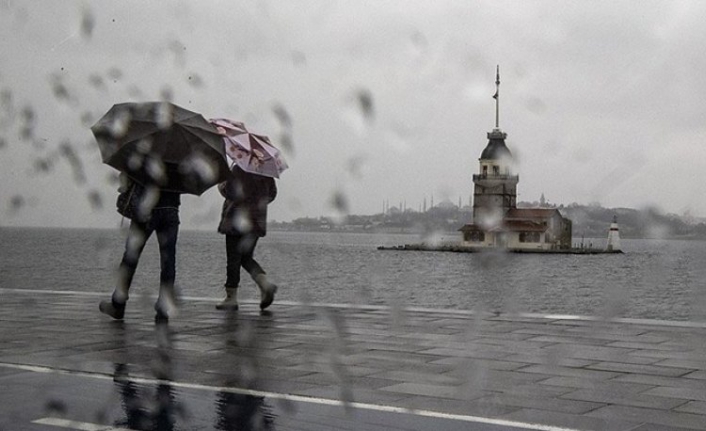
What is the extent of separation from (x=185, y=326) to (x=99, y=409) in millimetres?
4596

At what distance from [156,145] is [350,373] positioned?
4.48 metres

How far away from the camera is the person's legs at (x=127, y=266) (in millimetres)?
10641

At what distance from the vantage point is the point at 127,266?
10781 mm

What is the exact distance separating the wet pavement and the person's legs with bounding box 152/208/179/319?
9.9 inches

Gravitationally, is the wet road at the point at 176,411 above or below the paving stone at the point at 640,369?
below

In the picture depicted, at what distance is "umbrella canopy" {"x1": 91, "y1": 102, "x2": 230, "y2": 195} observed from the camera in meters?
10.4

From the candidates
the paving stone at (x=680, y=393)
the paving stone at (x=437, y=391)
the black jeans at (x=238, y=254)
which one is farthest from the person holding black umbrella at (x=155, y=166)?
the paving stone at (x=680, y=393)

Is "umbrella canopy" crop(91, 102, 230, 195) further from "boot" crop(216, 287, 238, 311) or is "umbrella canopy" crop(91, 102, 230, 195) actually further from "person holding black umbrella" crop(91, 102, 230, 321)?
"boot" crop(216, 287, 238, 311)

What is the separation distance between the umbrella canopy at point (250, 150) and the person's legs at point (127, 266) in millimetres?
1546

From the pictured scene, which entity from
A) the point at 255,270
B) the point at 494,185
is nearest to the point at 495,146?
the point at 494,185

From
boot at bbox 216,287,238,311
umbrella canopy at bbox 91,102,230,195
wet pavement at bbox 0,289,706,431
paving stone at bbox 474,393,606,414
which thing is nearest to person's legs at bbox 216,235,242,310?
boot at bbox 216,287,238,311

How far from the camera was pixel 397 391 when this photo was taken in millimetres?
6293

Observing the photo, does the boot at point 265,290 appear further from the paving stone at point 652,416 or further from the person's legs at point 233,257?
the paving stone at point 652,416

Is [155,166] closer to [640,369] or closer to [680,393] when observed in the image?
[640,369]
